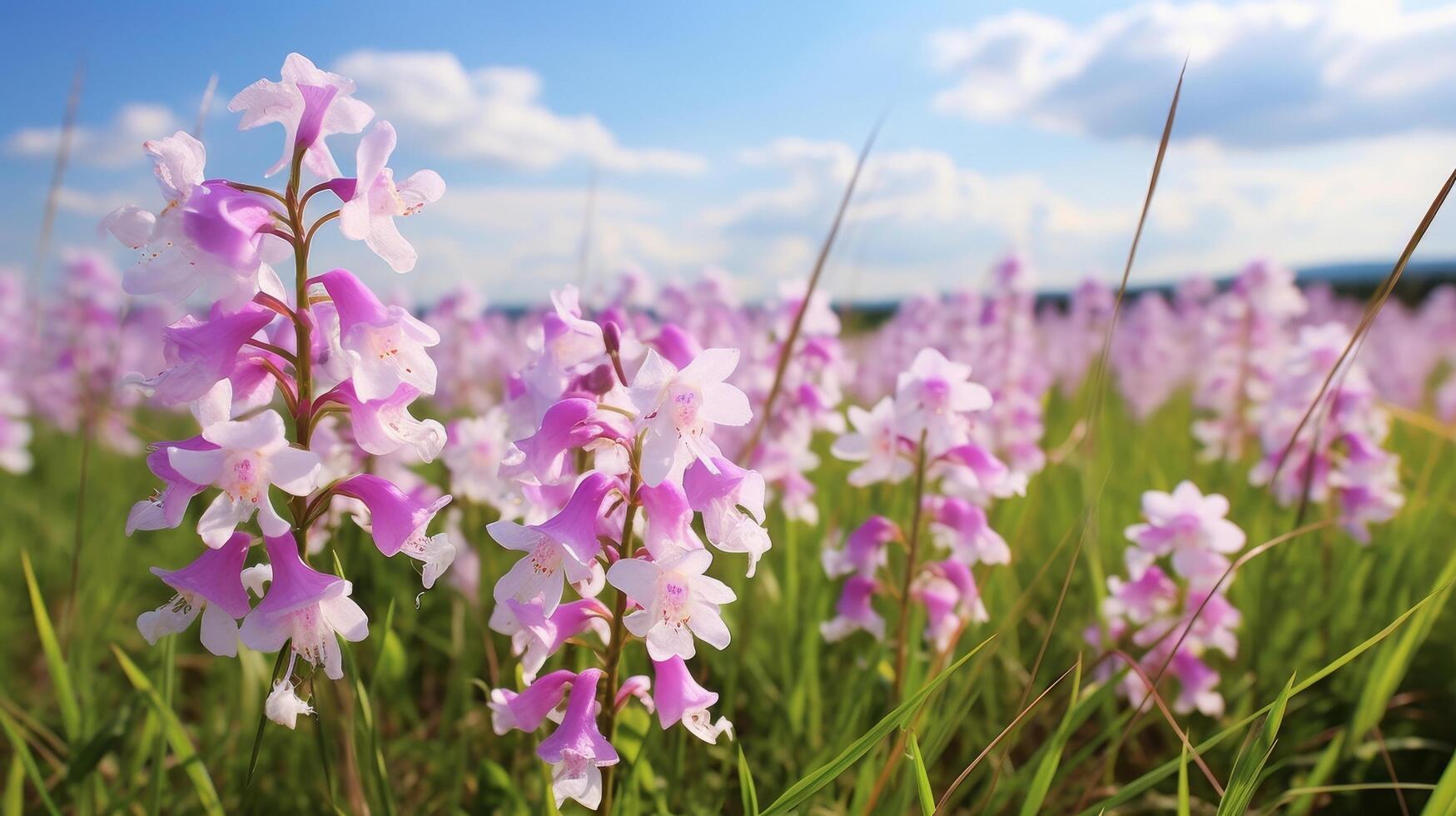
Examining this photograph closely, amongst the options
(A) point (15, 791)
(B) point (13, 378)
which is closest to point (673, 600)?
(A) point (15, 791)

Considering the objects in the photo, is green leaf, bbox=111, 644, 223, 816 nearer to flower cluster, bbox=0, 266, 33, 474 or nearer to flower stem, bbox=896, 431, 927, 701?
flower stem, bbox=896, 431, 927, 701

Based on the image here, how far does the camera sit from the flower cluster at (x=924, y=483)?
1.93m

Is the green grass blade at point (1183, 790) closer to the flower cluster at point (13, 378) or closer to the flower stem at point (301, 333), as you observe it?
the flower stem at point (301, 333)

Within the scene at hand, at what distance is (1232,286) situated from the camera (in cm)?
505

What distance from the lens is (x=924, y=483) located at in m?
2.09

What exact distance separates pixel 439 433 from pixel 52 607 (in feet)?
13.5

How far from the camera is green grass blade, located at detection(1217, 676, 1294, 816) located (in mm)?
1362

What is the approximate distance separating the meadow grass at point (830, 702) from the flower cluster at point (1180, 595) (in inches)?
6.1

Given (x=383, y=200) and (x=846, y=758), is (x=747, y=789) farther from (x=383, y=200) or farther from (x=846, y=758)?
(x=383, y=200)

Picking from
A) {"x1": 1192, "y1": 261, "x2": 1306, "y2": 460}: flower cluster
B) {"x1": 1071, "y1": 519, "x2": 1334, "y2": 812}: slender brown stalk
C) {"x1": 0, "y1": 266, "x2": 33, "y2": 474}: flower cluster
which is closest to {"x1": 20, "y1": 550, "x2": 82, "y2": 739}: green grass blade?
{"x1": 1071, "y1": 519, "x2": 1334, "y2": 812}: slender brown stalk

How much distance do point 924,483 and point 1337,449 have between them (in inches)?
83.3

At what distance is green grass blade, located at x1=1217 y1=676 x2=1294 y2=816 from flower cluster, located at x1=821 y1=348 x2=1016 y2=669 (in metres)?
0.66

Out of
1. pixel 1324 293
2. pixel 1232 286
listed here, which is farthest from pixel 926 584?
pixel 1324 293

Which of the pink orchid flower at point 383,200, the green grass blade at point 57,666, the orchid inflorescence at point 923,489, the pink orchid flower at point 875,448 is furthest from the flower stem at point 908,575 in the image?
the green grass blade at point 57,666
